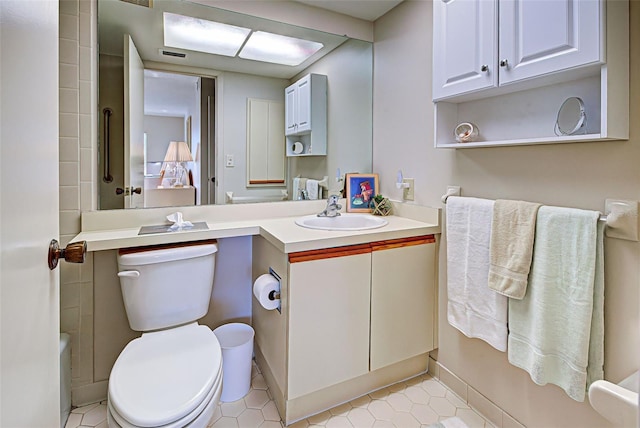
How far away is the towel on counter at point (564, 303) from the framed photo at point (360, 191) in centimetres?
111

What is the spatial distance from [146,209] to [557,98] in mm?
1880

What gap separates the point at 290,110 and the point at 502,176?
132cm

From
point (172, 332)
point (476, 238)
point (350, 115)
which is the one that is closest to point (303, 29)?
point (350, 115)

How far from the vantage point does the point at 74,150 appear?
161 centimetres

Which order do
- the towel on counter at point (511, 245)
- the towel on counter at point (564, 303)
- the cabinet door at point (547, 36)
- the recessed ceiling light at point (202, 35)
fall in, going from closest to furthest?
the cabinet door at point (547, 36), the towel on counter at point (564, 303), the towel on counter at point (511, 245), the recessed ceiling light at point (202, 35)

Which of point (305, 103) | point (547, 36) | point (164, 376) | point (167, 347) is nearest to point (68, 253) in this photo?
point (164, 376)

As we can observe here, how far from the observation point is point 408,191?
2.07 m

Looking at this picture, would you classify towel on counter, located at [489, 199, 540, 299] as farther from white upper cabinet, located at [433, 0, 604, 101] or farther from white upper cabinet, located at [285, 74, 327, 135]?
white upper cabinet, located at [285, 74, 327, 135]

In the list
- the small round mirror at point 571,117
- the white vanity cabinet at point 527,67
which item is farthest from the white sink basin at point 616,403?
the small round mirror at point 571,117

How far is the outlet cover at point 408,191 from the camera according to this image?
204 cm

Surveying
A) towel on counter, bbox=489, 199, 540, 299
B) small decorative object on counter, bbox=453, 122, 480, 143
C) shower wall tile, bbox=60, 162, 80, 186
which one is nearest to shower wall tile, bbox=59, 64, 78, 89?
shower wall tile, bbox=60, 162, 80, 186

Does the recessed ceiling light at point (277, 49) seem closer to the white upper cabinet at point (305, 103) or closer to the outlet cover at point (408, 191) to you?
the white upper cabinet at point (305, 103)

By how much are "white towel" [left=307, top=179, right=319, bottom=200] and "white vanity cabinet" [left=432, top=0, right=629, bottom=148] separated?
0.89m

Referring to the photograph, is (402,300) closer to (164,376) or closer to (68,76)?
(164,376)
